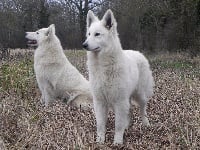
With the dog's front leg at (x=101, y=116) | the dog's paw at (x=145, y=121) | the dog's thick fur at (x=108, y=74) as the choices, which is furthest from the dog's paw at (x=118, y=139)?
the dog's paw at (x=145, y=121)

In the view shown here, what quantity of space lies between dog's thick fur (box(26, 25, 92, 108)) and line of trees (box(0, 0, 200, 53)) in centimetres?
679

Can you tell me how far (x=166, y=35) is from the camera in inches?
765

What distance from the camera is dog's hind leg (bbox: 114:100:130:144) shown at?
4.34 meters

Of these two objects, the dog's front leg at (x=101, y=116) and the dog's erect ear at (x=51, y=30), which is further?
the dog's erect ear at (x=51, y=30)

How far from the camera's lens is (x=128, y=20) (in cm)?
2273

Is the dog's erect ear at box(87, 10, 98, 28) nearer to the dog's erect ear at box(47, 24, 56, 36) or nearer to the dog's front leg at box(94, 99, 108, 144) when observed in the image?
the dog's front leg at box(94, 99, 108, 144)

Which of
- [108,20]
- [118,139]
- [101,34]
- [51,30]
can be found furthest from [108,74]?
[51,30]

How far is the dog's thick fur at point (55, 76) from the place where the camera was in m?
6.95

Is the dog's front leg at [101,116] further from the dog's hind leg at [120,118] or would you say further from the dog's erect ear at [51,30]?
the dog's erect ear at [51,30]

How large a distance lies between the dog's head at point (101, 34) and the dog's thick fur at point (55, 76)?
2511 mm

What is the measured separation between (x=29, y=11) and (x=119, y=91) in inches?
1078

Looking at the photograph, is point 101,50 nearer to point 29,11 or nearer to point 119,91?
point 119,91

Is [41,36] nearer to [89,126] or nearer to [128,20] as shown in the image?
[89,126]

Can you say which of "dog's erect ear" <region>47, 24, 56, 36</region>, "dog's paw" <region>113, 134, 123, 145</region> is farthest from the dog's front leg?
"dog's erect ear" <region>47, 24, 56, 36</region>
